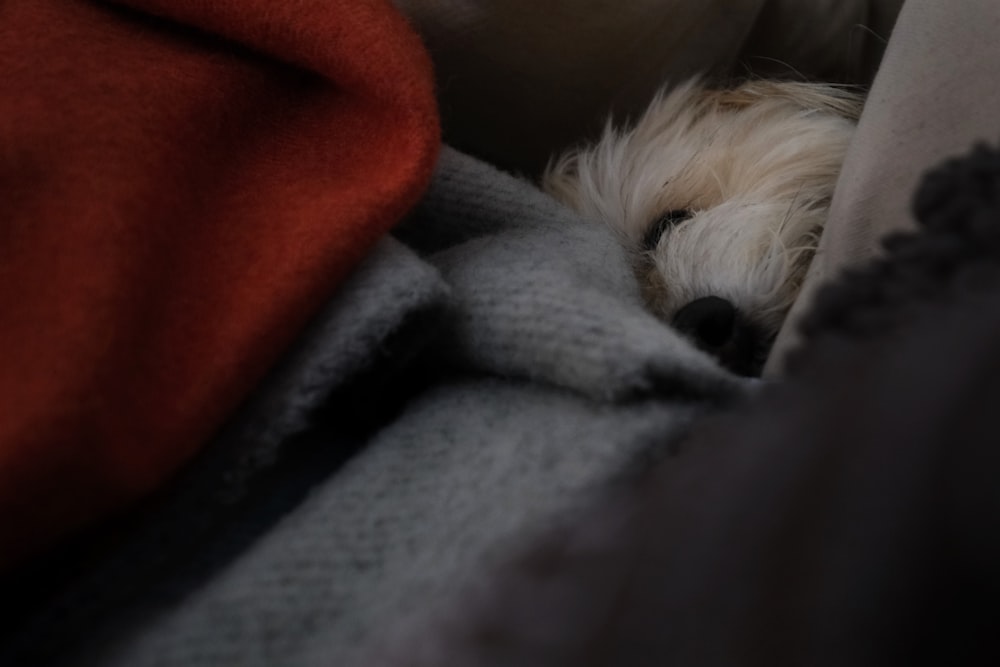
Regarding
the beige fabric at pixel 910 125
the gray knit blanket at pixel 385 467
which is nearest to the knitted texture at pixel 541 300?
the gray knit blanket at pixel 385 467

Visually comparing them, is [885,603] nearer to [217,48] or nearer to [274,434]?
[274,434]

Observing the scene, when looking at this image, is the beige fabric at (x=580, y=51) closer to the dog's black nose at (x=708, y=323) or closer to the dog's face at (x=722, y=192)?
the dog's face at (x=722, y=192)

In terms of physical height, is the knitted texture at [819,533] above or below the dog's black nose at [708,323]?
above

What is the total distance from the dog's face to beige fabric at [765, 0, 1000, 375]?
4.3 inches

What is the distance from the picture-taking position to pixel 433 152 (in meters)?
A: 0.58

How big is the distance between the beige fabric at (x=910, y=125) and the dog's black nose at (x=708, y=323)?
0.09m

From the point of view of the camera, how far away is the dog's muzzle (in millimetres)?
701

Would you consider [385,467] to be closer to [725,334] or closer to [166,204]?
[166,204]

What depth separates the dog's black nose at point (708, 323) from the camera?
28.0 inches

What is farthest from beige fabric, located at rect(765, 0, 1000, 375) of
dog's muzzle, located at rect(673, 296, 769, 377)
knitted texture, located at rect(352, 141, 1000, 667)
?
knitted texture, located at rect(352, 141, 1000, 667)

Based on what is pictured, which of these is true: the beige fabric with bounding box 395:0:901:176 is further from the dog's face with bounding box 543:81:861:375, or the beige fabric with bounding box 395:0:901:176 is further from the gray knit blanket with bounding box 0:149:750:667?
the gray knit blanket with bounding box 0:149:750:667

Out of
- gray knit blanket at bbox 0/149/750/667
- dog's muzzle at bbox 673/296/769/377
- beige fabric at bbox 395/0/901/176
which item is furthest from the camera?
beige fabric at bbox 395/0/901/176

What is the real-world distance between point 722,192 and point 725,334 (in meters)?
0.21

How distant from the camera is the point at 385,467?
1.63ft
